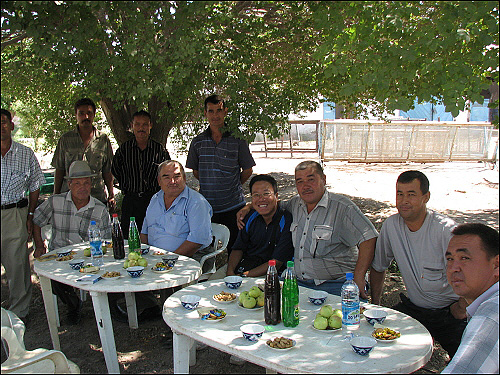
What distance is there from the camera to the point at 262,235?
4.15 meters

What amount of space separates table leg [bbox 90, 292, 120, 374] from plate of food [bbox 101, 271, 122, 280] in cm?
13

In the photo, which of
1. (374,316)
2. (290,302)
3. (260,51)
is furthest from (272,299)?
(260,51)

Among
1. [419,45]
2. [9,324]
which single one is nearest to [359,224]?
[419,45]

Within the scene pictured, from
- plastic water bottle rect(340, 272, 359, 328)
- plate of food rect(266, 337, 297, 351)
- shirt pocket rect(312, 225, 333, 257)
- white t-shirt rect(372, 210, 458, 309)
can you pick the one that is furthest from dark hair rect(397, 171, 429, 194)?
plate of food rect(266, 337, 297, 351)

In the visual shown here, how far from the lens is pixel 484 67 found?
3230mm

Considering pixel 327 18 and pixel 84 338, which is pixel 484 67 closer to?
pixel 327 18

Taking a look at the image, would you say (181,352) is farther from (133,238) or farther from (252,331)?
(133,238)

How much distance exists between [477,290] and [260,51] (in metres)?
3.80

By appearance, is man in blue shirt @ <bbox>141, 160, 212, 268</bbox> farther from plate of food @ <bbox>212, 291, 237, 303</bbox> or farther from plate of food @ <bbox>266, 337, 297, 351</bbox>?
plate of food @ <bbox>266, 337, 297, 351</bbox>

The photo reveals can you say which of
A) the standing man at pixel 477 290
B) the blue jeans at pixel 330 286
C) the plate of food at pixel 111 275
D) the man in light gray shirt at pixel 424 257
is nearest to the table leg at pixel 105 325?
the plate of food at pixel 111 275

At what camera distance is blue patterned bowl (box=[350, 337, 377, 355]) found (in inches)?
89.0

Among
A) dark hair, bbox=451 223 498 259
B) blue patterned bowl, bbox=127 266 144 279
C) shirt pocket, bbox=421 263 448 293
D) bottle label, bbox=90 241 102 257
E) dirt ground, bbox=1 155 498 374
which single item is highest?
dark hair, bbox=451 223 498 259

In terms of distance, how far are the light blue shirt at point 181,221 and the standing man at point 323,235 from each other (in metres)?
0.97

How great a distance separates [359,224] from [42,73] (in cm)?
402
